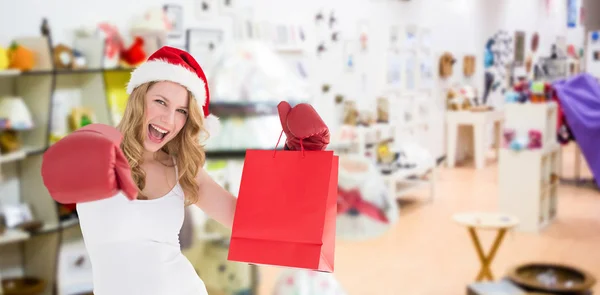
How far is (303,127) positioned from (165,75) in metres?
0.16

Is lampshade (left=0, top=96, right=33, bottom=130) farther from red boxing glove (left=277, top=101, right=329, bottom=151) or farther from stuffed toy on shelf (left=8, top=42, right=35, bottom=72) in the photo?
red boxing glove (left=277, top=101, right=329, bottom=151)

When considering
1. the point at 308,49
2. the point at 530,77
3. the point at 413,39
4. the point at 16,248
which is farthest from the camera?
the point at 530,77

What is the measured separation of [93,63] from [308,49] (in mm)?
2855

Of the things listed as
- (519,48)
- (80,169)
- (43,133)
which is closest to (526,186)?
(43,133)

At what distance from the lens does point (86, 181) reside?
485mm

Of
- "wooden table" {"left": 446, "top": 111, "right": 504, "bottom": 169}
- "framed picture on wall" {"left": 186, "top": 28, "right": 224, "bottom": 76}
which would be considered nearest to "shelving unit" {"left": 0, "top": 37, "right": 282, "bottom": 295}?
"framed picture on wall" {"left": 186, "top": 28, "right": 224, "bottom": 76}

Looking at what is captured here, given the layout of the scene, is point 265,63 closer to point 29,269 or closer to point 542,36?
point 29,269

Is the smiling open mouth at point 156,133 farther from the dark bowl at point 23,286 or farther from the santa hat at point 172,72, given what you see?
the dark bowl at point 23,286

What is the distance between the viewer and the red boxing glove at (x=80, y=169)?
484 millimetres

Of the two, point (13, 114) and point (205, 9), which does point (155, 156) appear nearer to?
point (13, 114)

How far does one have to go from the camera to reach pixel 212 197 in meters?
0.77

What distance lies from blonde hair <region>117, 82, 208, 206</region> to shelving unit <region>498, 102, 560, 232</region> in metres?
5.73

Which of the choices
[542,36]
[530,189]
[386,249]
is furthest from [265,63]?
[542,36]

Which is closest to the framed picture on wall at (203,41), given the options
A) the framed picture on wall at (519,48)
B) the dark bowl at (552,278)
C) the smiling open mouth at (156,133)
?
the dark bowl at (552,278)
